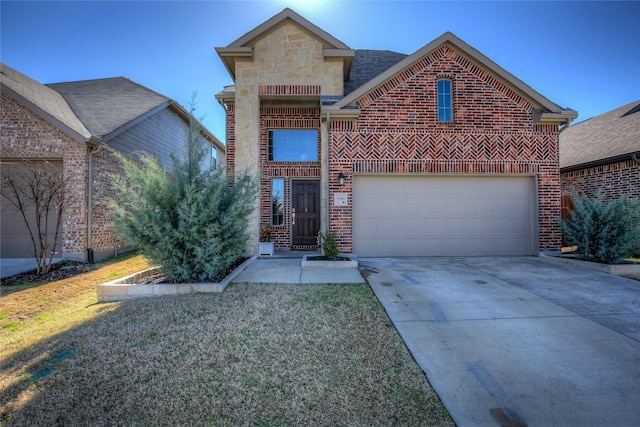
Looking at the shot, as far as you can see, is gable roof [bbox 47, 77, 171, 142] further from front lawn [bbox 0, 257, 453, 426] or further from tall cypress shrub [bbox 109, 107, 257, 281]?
front lawn [bbox 0, 257, 453, 426]

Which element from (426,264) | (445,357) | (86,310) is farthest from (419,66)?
(86,310)

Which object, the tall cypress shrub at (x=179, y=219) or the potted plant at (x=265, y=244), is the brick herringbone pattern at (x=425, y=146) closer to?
the potted plant at (x=265, y=244)

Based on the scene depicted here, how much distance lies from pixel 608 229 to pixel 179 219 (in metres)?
9.23

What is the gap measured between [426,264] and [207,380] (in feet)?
19.3

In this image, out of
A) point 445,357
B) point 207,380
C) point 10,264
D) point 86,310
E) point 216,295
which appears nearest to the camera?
→ point 207,380

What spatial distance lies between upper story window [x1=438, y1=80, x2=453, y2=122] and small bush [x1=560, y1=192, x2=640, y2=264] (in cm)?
380

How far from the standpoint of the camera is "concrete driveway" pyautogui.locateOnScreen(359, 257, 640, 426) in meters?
2.21

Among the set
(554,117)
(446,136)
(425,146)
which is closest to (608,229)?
(554,117)

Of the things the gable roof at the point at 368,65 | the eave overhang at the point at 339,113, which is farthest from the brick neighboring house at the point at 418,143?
the gable roof at the point at 368,65

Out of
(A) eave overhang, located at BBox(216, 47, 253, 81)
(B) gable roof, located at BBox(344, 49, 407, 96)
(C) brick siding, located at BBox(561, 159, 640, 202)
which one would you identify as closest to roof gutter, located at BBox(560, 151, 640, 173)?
(C) brick siding, located at BBox(561, 159, 640, 202)

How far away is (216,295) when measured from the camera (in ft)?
15.6

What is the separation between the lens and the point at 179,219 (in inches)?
201

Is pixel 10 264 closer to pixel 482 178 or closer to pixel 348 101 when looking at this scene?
pixel 348 101

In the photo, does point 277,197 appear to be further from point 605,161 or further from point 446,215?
point 605,161
